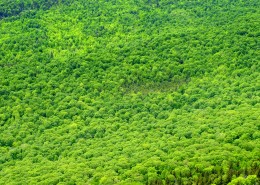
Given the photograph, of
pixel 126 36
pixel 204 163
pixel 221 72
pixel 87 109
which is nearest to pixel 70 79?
pixel 87 109

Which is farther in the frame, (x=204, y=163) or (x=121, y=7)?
(x=121, y=7)

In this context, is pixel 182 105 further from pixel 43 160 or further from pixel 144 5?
pixel 144 5

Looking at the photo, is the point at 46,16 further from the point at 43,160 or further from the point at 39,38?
the point at 43,160

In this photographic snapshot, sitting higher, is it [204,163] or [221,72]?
[221,72]

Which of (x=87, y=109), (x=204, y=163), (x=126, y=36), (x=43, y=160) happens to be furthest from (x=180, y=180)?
(x=126, y=36)

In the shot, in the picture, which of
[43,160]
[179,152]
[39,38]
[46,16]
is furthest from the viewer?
[46,16]

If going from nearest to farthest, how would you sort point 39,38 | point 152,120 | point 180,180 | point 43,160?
point 180,180 < point 43,160 < point 152,120 < point 39,38

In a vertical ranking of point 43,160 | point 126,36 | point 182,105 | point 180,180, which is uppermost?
point 126,36
